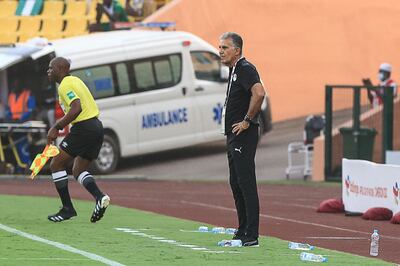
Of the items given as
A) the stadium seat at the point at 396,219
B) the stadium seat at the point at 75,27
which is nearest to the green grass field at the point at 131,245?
the stadium seat at the point at 396,219

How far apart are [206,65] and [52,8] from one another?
7.04 m

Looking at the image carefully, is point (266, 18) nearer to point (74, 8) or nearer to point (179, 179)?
point (74, 8)

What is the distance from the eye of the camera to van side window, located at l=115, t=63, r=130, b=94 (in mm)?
27312

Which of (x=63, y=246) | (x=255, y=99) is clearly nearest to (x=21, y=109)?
(x=63, y=246)

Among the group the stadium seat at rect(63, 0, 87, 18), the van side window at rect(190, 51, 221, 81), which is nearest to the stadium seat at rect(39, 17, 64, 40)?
the stadium seat at rect(63, 0, 87, 18)

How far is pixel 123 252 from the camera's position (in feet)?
42.2

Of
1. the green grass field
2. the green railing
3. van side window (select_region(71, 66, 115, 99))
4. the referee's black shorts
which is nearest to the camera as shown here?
the green grass field

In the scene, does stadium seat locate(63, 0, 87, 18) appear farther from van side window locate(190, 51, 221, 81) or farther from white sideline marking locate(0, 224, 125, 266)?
white sideline marking locate(0, 224, 125, 266)

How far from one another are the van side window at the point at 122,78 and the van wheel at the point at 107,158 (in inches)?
39.2

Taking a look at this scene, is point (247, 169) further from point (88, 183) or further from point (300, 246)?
point (88, 183)

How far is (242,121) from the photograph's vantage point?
13375 mm

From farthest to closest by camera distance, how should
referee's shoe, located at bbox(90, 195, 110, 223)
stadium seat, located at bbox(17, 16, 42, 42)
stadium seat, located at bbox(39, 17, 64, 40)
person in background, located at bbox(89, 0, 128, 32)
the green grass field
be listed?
stadium seat, located at bbox(17, 16, 42, 42)
stadium seat, located at bbox(39, 17, 64, 40)
person in background, located at bbox(89, 0, 128, 32)
referee's shoe, located at bbox(90, 195, 110, 223)
the green grass field

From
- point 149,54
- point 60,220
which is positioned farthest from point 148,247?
point 149,54

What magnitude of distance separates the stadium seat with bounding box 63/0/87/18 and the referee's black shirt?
2052 centimetres
